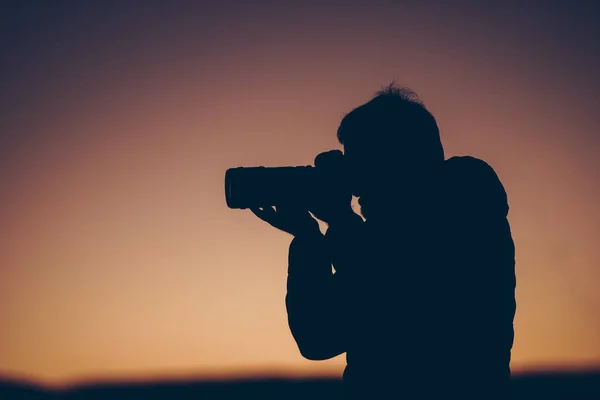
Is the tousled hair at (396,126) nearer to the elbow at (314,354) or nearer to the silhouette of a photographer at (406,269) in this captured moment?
the silhouette of a photographer at (406,269)

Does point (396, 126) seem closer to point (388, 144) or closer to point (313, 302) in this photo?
point (388, 144)

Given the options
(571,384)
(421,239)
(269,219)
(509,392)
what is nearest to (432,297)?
Result: (421,239)

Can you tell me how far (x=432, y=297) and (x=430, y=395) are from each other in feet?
0.69

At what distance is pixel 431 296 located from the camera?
55.3 inches

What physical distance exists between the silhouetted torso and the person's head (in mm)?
50

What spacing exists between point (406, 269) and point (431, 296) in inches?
3.3

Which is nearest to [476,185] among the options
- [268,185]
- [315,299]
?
[315,299]

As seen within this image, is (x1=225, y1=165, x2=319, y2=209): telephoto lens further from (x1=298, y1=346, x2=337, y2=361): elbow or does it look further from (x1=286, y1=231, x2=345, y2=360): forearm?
(x1=298, y1=346, x2=337, y2=361): elbow

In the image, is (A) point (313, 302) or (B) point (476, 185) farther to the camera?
(A) point (313, 302)

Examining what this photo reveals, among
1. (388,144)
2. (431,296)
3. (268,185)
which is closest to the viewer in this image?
(431,296)

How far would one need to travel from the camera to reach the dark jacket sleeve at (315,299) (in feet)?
5.16

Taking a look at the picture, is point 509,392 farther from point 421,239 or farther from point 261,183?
point 261,183

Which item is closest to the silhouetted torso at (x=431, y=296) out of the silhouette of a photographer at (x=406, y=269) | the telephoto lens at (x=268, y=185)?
the silhouette of a photographer at (x=406, y=269)

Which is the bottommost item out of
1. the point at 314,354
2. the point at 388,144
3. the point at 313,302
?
the point at 314,354
